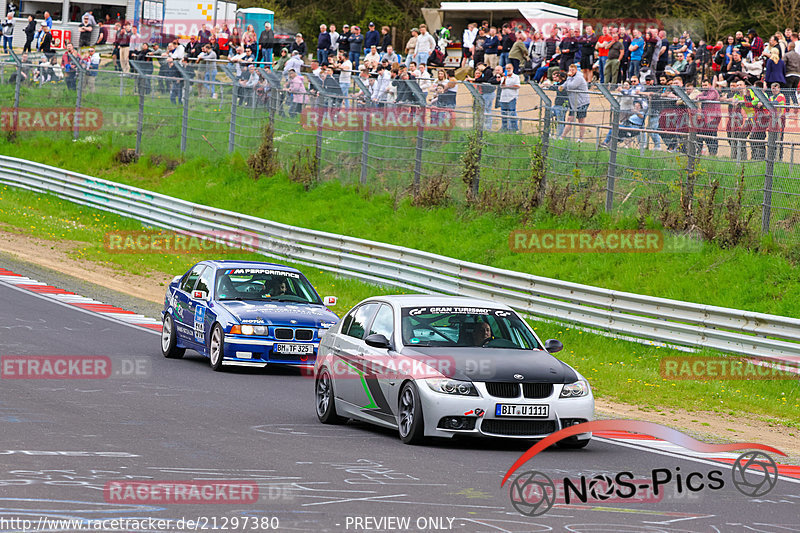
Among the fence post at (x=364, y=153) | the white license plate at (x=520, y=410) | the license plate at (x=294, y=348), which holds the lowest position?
the license plate at (x=294, y=348)

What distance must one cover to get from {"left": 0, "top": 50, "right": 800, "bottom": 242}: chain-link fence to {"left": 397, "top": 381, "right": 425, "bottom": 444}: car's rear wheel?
419 inches

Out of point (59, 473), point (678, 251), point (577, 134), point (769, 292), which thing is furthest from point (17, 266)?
point (59, 473)

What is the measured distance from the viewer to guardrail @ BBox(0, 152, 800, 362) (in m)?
16.5

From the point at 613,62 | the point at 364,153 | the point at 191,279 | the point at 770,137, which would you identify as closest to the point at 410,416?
the point at 191,279

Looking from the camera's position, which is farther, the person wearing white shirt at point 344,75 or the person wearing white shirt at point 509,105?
the person wearing white shirt at point 344,75

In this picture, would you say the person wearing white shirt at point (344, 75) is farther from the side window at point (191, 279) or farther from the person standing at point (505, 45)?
the side window at point (191, 279)

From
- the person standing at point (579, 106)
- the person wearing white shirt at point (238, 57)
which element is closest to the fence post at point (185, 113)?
the person wearing white shirt at point (238, 57)

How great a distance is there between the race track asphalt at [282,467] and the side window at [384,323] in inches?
40.3

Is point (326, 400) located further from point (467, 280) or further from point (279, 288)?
point (467, 280)

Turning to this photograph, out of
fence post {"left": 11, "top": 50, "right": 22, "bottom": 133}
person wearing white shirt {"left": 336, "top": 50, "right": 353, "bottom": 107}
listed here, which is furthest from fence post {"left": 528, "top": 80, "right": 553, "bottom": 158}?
fence post {"left": 11, "top": 50, "right": 22, "bottom": 133}

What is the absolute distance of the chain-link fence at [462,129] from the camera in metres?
19.8

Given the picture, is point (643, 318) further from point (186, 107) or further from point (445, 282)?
point (186, 107)

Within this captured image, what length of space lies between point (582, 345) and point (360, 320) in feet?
23.5

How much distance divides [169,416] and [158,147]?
2507 centimetres
